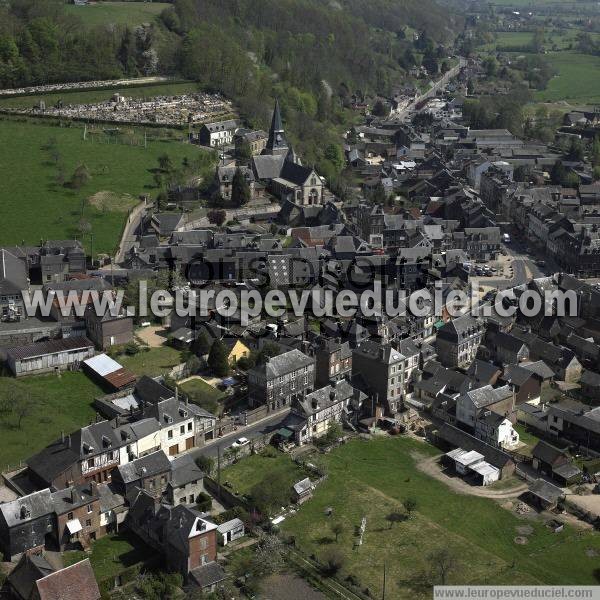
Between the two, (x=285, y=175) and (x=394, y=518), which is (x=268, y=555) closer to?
(x=394, y=518)

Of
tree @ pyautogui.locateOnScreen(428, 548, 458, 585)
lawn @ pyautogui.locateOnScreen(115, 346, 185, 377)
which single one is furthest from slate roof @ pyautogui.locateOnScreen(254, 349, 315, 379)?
tree @ pyautogui.locateOnScreen(428, 548, 458, 585)

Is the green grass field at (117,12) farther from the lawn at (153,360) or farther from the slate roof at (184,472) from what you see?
the slate roof at (184,472)

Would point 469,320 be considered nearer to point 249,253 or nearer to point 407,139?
point 249,253

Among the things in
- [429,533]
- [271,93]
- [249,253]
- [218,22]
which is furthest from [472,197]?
[218,22]

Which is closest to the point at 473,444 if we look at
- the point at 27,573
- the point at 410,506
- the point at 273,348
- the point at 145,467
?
the point at 410,506

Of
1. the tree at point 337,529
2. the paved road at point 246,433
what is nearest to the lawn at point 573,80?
the paved road at point 246,433

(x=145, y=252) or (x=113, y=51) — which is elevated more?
(x=113, y=51)
